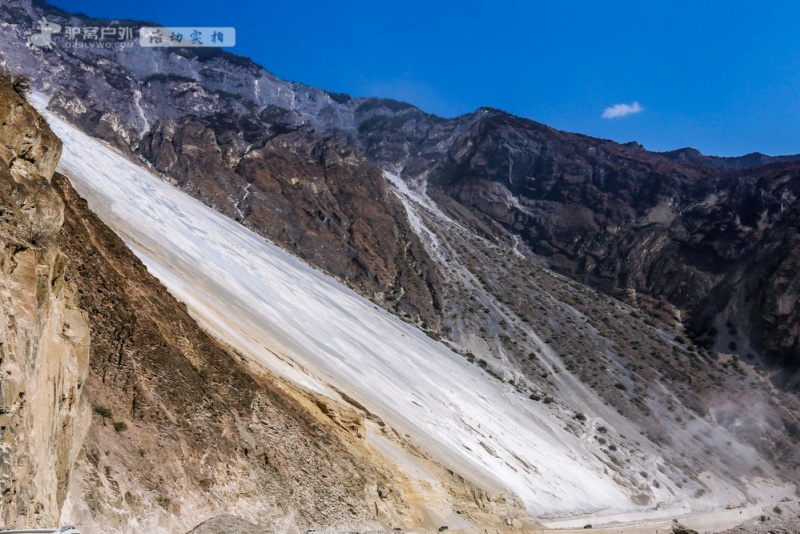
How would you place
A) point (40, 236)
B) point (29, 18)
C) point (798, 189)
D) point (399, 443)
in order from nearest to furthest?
point (40, 236) → point (399, 443) → point (798, 189) → point (29, 18)

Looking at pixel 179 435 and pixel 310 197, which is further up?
pixel 310 197

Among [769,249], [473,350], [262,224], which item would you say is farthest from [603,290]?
[262,224]

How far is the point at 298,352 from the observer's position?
859 inches

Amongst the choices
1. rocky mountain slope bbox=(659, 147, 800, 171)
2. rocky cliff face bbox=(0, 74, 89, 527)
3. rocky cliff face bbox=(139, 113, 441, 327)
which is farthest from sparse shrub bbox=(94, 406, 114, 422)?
rocky mountain slope bbox=(659, 147, 800, 171)

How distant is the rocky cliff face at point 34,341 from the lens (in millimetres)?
6164

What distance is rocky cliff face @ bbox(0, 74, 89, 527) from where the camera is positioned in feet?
20.2

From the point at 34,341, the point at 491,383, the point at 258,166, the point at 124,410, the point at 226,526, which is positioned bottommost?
the point at 226,526

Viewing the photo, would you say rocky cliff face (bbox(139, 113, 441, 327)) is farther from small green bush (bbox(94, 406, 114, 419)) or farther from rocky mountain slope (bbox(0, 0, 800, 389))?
small green bush (bbox(94, 406, 114, 419))

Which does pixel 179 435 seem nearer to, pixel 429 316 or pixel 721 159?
pixel 429 316

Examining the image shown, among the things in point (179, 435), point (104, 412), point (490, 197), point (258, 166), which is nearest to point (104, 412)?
point (104, 412)

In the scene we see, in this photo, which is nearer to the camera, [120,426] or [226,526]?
[120,426]

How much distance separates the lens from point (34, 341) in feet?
22.6

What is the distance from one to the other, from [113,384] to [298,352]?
1192cm

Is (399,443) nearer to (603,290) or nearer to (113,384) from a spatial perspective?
(113,384)
